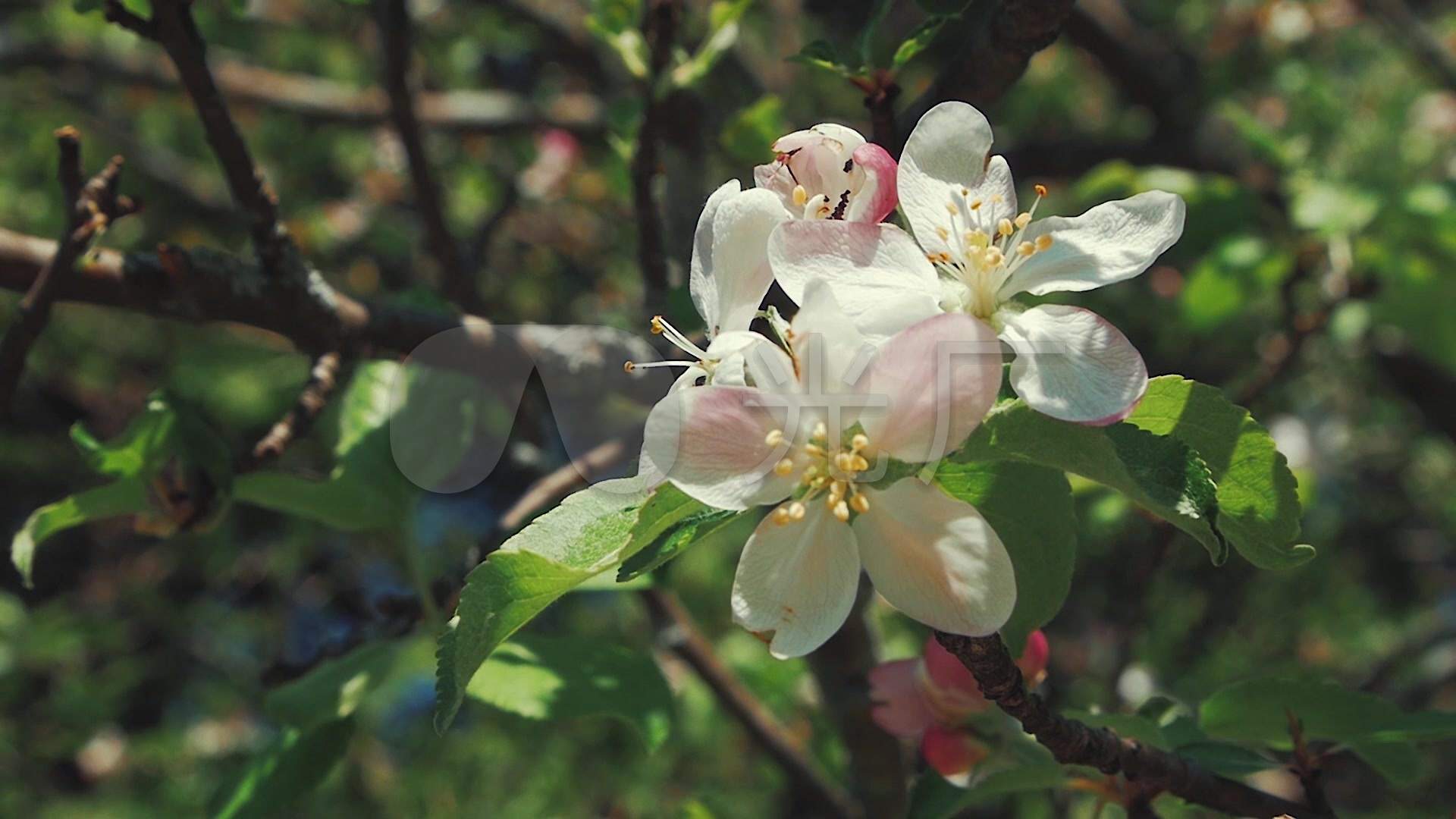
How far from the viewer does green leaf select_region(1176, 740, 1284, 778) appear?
35.4 inches

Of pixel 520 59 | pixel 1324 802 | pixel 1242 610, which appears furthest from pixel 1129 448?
pixel 520 59

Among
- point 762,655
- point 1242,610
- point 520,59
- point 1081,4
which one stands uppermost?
point 1081,4

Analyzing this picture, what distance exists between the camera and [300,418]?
119cm

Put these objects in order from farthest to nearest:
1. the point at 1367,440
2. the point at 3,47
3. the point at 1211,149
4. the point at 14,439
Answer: the point at 1367,440, the point at 14,439, the point at 3,47, the point at 1211,149

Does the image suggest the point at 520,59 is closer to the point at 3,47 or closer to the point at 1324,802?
the point at 3,47

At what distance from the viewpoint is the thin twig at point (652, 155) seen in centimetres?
128

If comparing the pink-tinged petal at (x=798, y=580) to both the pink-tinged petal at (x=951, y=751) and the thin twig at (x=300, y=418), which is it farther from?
the thin twig at (x=300, y=418)

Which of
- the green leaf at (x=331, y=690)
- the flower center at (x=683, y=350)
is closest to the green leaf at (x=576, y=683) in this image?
the green leaf at (x=331, y=690)

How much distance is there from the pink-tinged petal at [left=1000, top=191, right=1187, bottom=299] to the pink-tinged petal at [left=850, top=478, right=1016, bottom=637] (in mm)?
189

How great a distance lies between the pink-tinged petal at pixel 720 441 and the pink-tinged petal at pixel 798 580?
41 mm

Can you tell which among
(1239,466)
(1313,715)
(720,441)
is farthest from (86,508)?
(1313,715)

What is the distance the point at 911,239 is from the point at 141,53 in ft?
8.56

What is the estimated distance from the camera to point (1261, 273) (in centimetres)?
186

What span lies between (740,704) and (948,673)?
739 mm
